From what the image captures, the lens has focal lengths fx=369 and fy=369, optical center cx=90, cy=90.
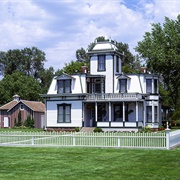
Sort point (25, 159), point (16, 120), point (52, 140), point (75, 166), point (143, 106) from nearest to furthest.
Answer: point (75, 166), point (25, 159), point (52, 140), point (143, 106), point (16, 120)

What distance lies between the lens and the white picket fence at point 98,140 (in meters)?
18.8

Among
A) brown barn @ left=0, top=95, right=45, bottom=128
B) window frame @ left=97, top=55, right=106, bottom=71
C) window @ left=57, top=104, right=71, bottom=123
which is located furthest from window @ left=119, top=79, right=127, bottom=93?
brown barn @ left=0, top=95, right=45, bottom=128

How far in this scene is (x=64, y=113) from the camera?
133ft

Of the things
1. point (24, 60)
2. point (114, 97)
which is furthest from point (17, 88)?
point (114, 97)

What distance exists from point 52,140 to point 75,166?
27.1 ft

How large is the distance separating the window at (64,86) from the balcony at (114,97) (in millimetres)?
2420

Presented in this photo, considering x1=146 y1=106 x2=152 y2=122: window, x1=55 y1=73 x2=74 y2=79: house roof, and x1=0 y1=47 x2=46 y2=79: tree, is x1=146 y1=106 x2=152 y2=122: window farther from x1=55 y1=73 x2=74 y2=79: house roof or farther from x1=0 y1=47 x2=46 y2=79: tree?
x1=0 y1=47 x2=46 y2=79: tree

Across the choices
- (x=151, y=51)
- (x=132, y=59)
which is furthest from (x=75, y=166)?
(x=132, y=59)

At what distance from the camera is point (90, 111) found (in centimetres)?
4131

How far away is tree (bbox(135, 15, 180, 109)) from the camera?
46.3 meters

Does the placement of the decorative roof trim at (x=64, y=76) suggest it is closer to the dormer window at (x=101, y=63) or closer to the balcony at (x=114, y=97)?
the balcony at (x=114, y=97)

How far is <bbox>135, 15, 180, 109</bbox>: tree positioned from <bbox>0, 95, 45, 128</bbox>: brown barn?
16.4m

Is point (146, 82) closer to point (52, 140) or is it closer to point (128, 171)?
point (52, 140)

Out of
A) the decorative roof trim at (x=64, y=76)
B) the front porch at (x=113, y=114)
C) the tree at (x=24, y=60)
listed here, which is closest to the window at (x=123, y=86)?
the front porch at (x=113, y=114)
